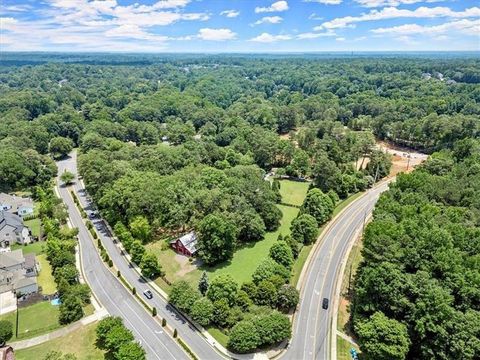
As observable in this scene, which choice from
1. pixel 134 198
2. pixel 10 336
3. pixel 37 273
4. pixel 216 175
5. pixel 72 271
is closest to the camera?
pixel 10 336

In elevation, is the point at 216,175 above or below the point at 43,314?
above

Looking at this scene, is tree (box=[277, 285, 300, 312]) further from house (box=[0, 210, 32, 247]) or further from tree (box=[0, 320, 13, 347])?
house (box=[0, 210, 32, 247])

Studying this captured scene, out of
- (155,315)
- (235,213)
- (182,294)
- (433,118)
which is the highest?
(433,118)

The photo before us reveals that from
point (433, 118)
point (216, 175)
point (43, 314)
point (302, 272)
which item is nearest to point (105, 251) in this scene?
point (43, 314)

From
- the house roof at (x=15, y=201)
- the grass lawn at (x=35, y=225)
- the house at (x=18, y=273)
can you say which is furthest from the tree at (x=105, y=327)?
the house roof at (x=15, y=201)

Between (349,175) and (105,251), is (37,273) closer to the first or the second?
(105,251)

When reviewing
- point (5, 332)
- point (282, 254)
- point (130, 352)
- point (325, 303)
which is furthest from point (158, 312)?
point (325, 303)

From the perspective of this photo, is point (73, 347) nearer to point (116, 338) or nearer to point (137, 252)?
point (116, 338)
